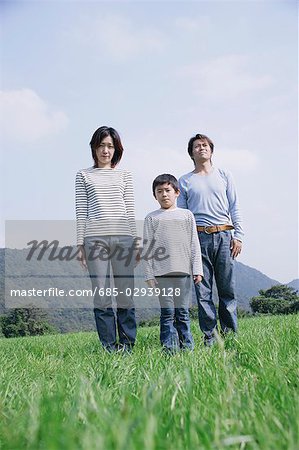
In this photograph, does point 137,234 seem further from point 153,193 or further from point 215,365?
point 215,365

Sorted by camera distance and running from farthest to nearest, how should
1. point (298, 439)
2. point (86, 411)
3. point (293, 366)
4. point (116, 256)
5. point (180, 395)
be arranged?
point (116, 256) → point (293, 366) → point (180, 395) → point (86, 411) → point (298, 439)

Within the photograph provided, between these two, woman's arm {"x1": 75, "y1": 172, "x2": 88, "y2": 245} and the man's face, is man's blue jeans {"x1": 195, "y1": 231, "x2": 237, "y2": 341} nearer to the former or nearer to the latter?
the man's face

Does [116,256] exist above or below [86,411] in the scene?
above

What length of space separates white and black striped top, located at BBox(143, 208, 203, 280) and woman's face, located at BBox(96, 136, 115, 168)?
75cm

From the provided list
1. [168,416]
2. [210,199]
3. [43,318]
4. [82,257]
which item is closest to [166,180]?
[210,199]

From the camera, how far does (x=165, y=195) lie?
5316mm

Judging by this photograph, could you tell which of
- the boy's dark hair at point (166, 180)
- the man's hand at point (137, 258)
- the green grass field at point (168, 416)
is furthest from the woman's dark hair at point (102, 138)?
the green grass field at point (168, 416)

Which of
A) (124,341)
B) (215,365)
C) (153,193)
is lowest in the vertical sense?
(124,341)

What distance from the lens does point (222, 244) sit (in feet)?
18.0

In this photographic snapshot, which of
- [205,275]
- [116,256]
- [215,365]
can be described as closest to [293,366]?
[215,365]

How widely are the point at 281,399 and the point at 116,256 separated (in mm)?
3383

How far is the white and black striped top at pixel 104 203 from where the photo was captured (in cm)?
505

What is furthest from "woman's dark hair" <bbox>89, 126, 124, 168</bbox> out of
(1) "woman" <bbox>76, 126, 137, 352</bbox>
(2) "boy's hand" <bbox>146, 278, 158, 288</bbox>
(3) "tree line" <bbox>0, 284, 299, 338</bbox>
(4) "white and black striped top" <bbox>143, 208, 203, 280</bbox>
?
(3) "tree line" <bbox>0, 284, 299, 338</bbox>

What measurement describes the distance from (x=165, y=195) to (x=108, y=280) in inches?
40.6
